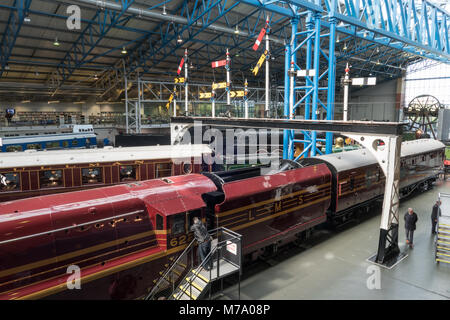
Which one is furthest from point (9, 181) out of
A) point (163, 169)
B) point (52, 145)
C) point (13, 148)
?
point (52, 145)

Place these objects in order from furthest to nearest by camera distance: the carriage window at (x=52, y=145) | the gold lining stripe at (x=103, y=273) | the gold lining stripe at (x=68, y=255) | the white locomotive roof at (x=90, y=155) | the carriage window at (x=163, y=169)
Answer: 1. the carriage window at (x=52, y=145)
2. the carriage window at (x=163, y=169)
3. the white locomotive roof at (x=90, y=155)
4. the gold lining stripe at (x=103, y=273)
5. the gold lining stripe at (x=68, y=255)

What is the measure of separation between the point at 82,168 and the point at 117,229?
7772 millimetres

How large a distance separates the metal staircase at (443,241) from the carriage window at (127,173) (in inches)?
524

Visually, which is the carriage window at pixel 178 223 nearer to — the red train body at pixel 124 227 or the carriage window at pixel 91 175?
the red train body at pixel 124 227

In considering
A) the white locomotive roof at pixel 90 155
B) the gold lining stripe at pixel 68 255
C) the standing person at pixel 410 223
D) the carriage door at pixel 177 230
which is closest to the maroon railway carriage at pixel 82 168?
the white locomotive roof at pixel 90 155

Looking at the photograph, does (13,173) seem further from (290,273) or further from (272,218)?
(290,273)

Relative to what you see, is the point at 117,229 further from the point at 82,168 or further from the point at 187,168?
the point at 187,168

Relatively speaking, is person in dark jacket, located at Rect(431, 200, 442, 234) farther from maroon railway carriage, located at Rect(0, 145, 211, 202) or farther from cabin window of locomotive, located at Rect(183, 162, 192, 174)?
cabin window of locomotive, located at Rect(183, 162, 192, 174)

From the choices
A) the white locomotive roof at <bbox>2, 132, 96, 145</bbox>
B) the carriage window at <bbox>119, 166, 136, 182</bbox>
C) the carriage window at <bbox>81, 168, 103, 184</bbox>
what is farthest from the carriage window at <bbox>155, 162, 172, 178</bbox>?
the white locomotive roof at <bbox>2, 132, 96, 145</bbox>

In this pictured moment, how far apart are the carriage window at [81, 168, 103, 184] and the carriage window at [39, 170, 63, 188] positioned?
996 millimetres

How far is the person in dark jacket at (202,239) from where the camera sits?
321 inches

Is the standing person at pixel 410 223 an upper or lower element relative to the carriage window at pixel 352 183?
lower

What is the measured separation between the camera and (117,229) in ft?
25.0

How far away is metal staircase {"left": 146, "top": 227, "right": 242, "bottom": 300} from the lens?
7902mm
